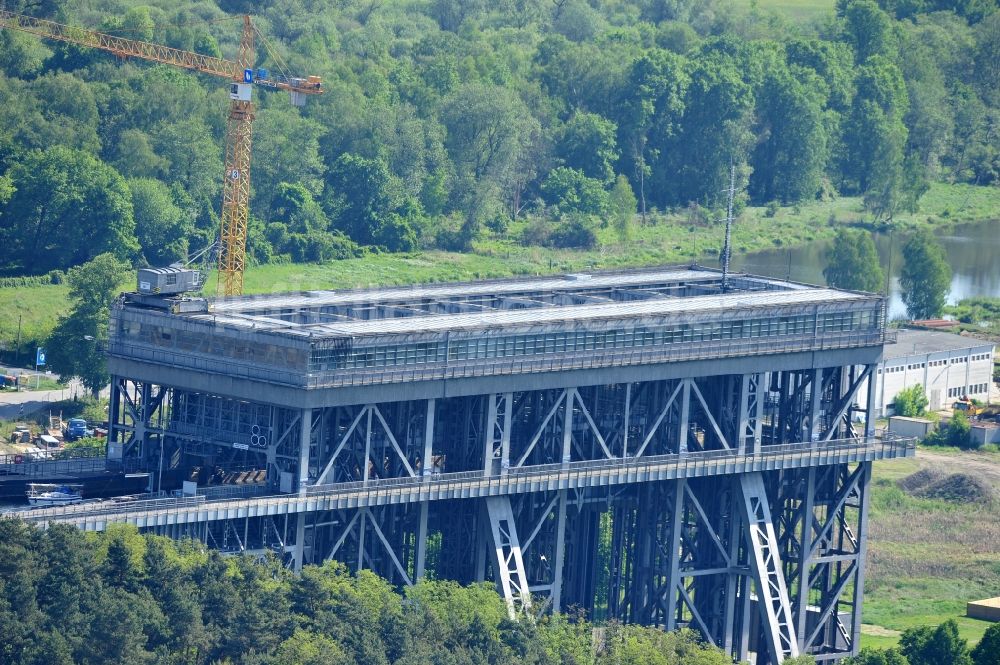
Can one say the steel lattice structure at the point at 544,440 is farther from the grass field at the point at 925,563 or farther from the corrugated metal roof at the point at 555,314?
the grass field at the point at 925,563

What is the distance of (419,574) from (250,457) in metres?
11.1

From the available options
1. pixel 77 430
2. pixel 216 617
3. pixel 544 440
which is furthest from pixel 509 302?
pixel 77 430

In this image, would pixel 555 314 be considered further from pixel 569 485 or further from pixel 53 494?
pixel 53 494

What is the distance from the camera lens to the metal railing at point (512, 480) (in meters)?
135

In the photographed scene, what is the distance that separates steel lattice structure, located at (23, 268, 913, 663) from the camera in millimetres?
140375

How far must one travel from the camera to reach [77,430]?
19375 cm

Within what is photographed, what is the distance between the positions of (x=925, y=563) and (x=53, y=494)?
227 feet

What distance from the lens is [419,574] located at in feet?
476

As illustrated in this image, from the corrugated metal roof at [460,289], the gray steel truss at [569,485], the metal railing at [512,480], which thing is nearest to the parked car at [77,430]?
the corrugated metal roof at [460,289]

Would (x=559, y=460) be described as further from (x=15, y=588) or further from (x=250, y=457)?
(x=15, y=588)

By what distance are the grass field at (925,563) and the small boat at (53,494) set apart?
52.9m

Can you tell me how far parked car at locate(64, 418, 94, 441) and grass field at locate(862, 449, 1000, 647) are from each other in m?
56.5

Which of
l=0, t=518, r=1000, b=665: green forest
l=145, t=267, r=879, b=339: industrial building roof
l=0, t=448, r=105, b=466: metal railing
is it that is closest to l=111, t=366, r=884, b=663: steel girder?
l=0, t=448, r=105, b=466: metal railing

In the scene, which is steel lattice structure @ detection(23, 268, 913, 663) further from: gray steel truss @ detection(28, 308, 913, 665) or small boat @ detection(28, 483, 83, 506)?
small boat @ detection(28, 483, 83, 506)
